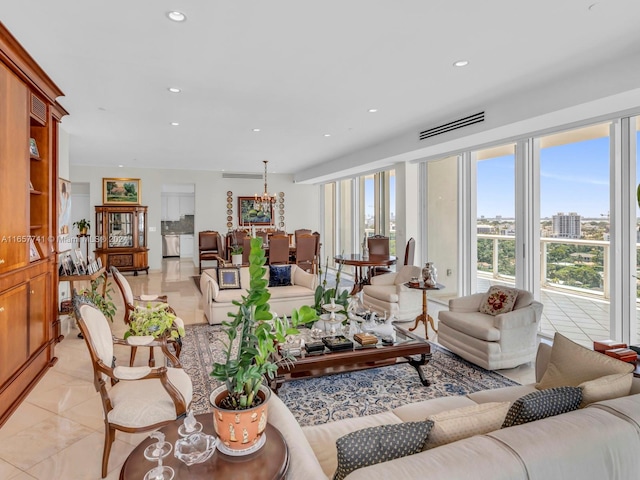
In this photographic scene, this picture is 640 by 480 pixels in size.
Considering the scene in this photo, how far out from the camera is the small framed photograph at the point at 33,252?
3.53m

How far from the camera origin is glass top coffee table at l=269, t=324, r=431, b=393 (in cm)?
288

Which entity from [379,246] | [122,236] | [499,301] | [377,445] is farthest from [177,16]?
[122,236]

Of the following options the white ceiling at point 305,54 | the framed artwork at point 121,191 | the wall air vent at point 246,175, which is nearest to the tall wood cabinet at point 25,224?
the white ceiling at point 305,54

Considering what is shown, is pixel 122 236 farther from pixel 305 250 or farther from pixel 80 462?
pixel 80 462

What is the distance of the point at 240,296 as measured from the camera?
4.92 metres

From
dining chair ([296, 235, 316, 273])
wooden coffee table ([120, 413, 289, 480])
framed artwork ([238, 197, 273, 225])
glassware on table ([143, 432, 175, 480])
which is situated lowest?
wooden coffee table ([120, 413, 289, 480])

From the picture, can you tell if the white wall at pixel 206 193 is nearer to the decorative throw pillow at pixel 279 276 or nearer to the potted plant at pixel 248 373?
the decorative throw pillow at pixel 279 276

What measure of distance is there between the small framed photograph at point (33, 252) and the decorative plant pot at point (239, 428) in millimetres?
3114

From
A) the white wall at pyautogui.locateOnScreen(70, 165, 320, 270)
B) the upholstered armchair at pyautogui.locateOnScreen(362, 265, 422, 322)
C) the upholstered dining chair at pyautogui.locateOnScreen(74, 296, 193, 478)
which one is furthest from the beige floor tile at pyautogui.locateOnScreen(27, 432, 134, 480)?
the white wall at pyautogui.locateOnScreen(70, 165, 320, 270)

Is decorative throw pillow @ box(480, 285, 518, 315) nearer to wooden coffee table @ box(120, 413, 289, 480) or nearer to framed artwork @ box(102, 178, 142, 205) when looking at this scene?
wooden coffee table @ box(120, 413, 289, 480)

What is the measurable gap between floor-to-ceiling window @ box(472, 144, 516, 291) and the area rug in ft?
6.93

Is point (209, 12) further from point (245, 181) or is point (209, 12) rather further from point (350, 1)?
point (245, 181)

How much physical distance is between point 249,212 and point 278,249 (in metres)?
3.95

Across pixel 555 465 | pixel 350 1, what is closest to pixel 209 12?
pixel 350 1
